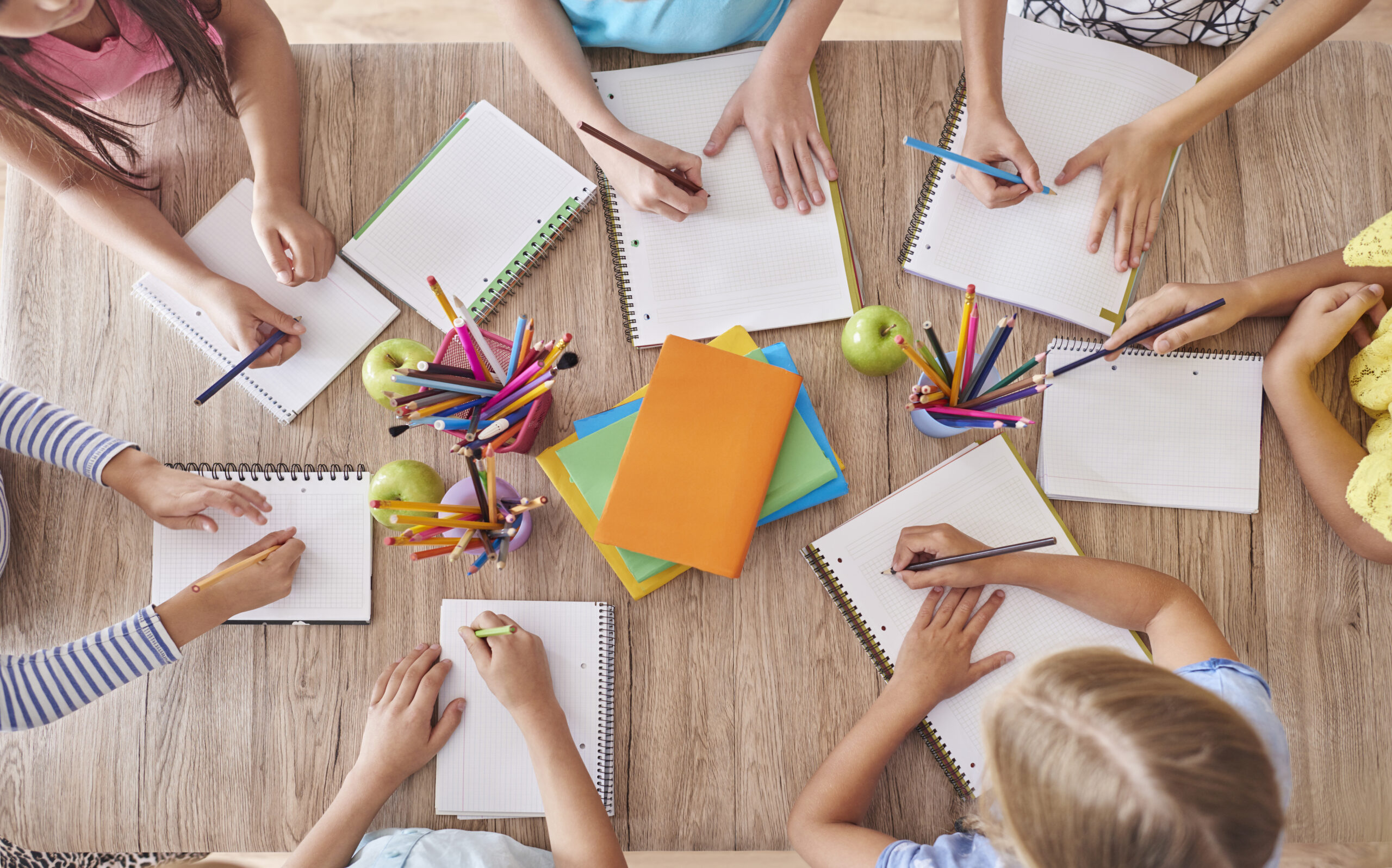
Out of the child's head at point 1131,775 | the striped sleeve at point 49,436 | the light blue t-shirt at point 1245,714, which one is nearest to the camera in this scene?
the child's head at point 1131,775

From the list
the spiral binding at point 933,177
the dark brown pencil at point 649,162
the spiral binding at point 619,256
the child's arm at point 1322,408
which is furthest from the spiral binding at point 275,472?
the child's arm at point 1322,408

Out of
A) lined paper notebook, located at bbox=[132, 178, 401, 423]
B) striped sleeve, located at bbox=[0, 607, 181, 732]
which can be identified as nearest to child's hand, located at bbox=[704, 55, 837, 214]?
lined paper notebook, located at bbox=[132, 178, 401, 423]

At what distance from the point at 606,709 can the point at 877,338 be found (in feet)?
1.55

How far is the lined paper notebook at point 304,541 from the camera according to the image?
33.1 inches

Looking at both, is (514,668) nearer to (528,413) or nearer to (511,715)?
(511,715)

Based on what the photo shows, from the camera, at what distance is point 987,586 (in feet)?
2.74

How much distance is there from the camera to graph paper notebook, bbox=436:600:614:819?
81cm

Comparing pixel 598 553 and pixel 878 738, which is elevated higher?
pixel 598 553

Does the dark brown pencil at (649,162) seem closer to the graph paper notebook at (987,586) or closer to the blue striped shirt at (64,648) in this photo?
the graph paper notebook at (987,586)

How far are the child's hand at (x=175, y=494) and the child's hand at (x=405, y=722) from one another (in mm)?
226

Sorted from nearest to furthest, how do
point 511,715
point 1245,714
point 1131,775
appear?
1. point 1131,775
2. point 1245,714
3. point 511,715

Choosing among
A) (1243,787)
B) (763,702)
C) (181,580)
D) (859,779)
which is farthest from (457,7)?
(1243,787)

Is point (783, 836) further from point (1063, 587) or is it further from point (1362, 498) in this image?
point (1362, 498)

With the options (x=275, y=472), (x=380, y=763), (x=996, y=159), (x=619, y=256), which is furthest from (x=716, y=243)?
(x=380, y=763)
